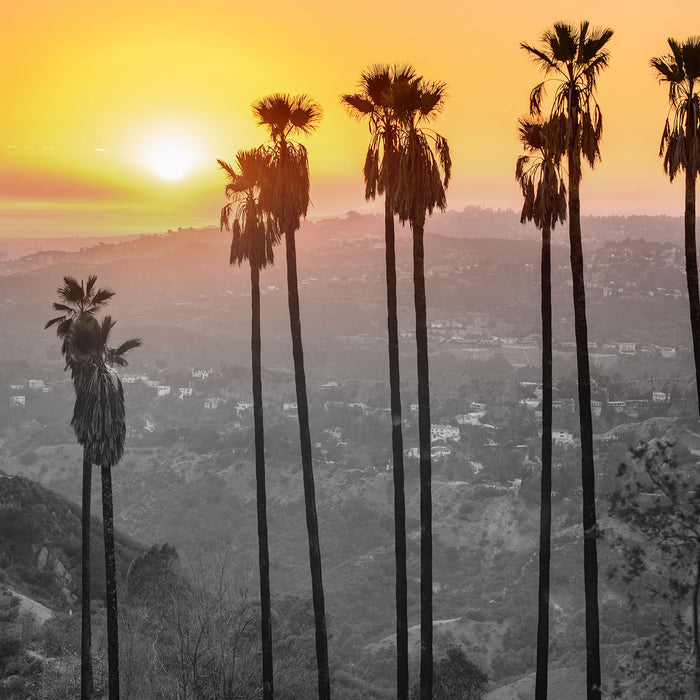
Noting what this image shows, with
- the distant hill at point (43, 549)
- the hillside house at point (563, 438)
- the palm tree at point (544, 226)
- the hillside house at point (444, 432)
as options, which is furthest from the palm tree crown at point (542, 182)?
the hillside house at point (444, 432)

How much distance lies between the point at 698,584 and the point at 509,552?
108 m

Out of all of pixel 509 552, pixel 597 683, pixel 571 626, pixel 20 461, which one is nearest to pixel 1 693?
pixel 597 683

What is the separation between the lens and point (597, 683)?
17.9 m

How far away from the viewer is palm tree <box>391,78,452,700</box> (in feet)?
60.6

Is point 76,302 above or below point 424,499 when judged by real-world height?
above

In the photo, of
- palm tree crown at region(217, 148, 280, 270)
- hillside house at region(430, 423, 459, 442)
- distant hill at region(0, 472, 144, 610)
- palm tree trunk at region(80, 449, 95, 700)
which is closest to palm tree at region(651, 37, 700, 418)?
palm tree crown at region(217, 148, 280, 270)

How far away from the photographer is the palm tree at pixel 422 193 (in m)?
18.5

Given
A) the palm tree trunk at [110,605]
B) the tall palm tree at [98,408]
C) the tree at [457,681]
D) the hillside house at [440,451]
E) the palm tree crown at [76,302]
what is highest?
the palm tree crown at [76,302]

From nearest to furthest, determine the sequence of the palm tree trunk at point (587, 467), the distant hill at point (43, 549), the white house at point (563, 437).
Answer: the palm tree trunk at point (587, 467) → the distant hill at point (43, 549) → the white house at point (563, 437)

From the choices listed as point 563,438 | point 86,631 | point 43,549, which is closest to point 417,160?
point 86,631

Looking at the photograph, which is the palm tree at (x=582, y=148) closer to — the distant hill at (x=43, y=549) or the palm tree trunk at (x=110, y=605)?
the palm tree trunk at (x=110, y=605)

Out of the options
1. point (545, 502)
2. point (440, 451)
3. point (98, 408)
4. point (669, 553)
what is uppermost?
point (98, 408)

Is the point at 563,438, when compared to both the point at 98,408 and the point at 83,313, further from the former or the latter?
the point at 98,408

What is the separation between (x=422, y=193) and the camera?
62.1 feet
